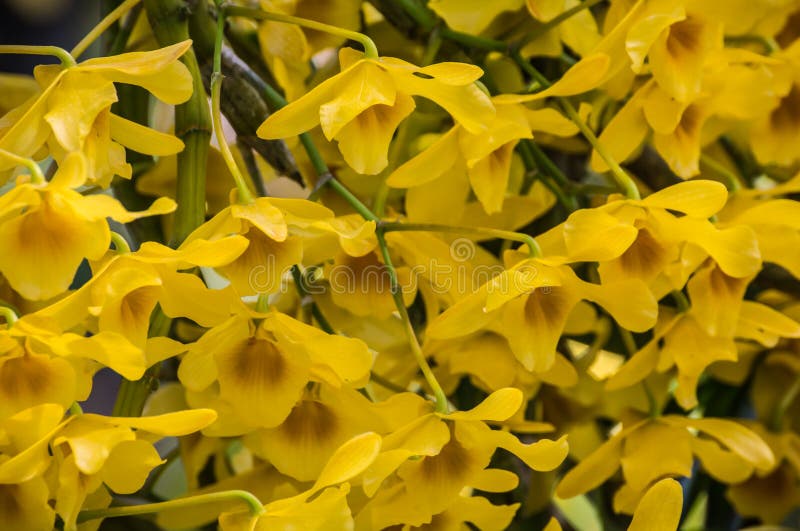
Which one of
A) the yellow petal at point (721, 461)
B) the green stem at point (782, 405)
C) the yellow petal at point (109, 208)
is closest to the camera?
the yellow petal at point (109, 208)

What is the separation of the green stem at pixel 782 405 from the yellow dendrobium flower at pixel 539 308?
259 millimetres

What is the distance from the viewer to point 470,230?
0.44 metres

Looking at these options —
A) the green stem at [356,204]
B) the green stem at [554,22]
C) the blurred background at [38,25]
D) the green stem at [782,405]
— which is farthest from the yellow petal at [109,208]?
the blurred background at [38,25]

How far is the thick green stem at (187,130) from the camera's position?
43 centimetres

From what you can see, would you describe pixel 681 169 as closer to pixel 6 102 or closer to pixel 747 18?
pixel 747 18

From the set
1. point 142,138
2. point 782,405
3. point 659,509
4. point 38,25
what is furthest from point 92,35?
point 38,25

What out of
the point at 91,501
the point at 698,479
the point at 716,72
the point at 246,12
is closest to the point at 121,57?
the point at 246,12

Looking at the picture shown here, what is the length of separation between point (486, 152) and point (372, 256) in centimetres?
7

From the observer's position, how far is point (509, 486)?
443 mm

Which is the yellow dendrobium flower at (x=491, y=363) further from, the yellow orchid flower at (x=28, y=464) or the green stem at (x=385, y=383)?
the yellow orchid flower at (x=28, y=464)

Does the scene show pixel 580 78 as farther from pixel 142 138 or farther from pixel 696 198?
pixel 142 138

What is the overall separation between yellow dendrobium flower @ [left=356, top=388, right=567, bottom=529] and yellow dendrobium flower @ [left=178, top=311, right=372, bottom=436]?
1.3 inches

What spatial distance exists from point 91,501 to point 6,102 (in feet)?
0.90

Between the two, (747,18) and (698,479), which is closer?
(747,18)
